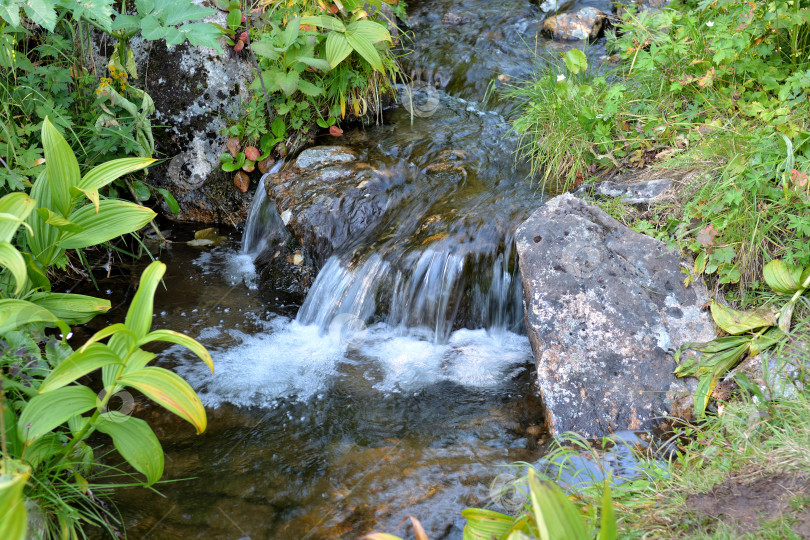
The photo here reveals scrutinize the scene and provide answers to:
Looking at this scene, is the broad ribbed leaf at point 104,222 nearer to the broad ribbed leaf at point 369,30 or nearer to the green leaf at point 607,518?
the green leaf at point 607,518

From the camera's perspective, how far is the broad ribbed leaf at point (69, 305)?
2244 mm

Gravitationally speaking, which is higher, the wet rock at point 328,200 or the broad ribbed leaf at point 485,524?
the wet rock at point 328,200

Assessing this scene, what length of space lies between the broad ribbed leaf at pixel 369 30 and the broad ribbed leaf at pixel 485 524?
350 cm

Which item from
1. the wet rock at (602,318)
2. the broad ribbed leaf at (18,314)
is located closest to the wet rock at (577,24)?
the wet rock at (602,318)

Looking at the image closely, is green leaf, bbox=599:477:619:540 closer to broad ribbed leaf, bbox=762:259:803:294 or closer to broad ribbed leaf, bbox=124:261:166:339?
broad ribbed leaf, bbox=124:261:166:339

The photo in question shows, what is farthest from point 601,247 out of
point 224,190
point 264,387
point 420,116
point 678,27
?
point 224,190

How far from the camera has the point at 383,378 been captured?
3.28m

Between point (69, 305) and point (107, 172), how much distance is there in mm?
550

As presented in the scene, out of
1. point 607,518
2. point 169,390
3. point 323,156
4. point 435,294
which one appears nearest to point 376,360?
point 435,294

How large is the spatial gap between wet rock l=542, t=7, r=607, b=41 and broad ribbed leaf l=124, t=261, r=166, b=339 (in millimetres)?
5063

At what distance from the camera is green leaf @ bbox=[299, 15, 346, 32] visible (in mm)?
4113

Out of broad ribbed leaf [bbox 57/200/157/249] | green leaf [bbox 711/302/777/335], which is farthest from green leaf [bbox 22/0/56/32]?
green leaf [bbox 711/302/777/335]

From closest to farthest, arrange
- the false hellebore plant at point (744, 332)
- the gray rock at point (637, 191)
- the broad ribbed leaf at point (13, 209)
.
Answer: the broad ribbed leaf at point (13, 209) < the false hellebore plant at point (744, 332) < the gray rock at point (637, 191)

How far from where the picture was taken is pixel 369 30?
14.0 feet
